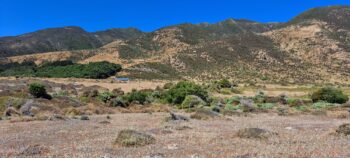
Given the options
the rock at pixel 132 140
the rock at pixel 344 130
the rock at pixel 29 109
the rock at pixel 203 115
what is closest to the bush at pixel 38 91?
the rock at pixel 29 109

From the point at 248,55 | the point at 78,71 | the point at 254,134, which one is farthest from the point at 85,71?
the point at 254,134

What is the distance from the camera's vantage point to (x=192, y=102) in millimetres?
37188

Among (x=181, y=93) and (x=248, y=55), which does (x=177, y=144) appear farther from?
(x=248, y=55)

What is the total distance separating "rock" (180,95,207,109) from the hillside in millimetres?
42798

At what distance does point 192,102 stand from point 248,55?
64572 millimetres

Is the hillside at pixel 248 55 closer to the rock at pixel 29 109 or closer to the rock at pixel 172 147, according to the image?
the rock at pixel 29 109

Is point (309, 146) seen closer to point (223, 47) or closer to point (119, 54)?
point (223, 47)

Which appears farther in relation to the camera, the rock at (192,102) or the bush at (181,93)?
the bush at (181,93)

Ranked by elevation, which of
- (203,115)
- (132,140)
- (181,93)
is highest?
(181,93)

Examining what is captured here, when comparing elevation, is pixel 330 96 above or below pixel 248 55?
below

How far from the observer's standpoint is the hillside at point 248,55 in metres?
86.7

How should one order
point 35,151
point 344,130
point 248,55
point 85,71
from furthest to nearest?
point 248,55, point 85,71, point 344,130, point 35,151

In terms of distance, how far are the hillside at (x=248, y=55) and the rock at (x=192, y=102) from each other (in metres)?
42.8

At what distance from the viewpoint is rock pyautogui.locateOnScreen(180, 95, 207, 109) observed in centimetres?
A: 3653
